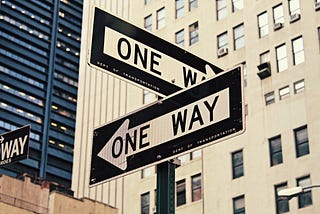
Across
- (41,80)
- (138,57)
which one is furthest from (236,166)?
(41,80)

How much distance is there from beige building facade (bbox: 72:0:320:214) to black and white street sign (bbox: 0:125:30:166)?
107ft

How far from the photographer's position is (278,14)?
2035 inches

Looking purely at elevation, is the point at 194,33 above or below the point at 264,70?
above

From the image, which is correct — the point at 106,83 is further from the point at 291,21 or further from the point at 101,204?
the point at 291,21

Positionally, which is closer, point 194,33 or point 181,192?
point 181,192

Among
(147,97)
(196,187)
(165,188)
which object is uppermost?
(147,97)

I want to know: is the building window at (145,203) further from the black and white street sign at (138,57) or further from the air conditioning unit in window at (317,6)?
the black and white street sign at (138,57)

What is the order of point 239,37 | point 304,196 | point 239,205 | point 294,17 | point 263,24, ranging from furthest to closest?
1. point 239,37
2. point 263,24
3. point 294,17
4. point 239,205
5. point 304,196

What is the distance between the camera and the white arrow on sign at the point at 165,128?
6232 millimetres

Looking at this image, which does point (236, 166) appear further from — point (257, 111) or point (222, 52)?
point (222, 52)

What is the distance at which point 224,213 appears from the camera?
48750mm

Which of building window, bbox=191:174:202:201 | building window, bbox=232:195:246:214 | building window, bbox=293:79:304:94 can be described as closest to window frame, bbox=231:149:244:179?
building window, bbox=232:195:246:214

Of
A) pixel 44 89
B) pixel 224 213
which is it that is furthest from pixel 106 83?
pixel 44 89

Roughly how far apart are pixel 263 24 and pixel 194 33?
6.88 metres
